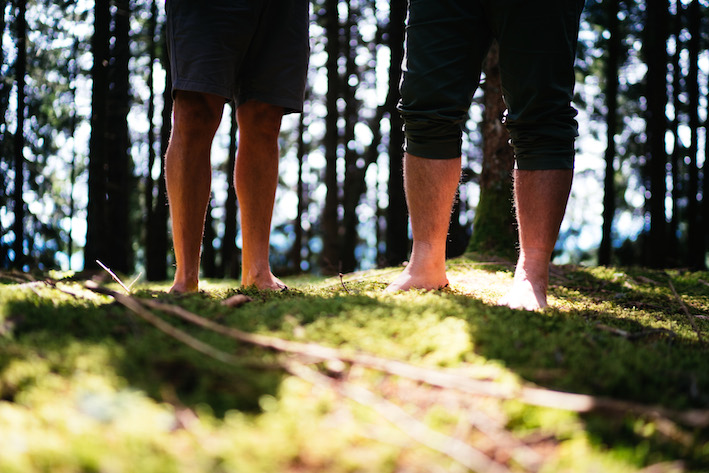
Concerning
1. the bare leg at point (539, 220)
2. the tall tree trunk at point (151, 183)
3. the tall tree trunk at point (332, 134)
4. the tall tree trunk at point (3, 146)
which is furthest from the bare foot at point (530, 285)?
the tall tree trunk at point (3, 146)

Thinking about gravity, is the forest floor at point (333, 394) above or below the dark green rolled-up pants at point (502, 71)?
below

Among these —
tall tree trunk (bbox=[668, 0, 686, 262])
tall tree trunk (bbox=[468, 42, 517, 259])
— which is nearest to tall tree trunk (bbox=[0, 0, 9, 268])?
tall tree trunk (bbox=[468, 42, 517, 259])

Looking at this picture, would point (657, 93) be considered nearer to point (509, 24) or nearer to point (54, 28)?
point (509, 24)

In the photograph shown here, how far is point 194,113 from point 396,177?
24.8 ft

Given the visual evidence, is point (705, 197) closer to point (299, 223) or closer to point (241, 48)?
point (299, 223)

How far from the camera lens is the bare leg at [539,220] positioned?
2.31 m

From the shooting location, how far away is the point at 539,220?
2371 millimetres

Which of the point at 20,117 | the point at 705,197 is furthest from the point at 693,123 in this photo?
the point at 20,117

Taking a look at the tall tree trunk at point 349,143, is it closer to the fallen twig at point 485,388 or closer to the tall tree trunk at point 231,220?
the tall tree trunk at point 231,220

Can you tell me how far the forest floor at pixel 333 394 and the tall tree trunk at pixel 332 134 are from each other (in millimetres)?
11861

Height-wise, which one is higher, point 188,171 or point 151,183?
point 151,183

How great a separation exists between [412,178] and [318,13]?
13.7 meters

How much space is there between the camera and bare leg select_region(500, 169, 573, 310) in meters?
2.31

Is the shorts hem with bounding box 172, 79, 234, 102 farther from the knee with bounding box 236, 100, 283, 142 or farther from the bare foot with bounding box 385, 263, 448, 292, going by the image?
the bare foot with bounding box 385, 263, 448, 292
